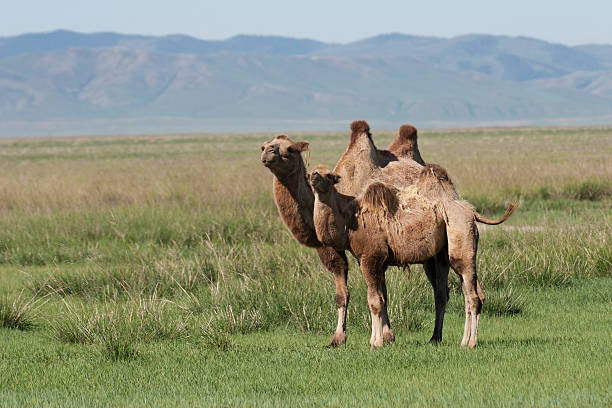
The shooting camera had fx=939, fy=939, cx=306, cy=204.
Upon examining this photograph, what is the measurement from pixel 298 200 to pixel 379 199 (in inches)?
26.6

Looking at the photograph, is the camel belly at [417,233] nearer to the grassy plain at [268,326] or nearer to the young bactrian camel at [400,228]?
the young bactrian camel at [400,228]

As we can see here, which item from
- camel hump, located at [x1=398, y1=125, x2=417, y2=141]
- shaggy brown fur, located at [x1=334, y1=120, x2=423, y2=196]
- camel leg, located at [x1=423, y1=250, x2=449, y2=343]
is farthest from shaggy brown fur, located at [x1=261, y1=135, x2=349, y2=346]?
camel hump, located at [x1=398, y1=125, x2=417, y2=141]

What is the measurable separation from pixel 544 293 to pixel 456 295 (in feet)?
3.69

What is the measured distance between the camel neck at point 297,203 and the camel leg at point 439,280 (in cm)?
102

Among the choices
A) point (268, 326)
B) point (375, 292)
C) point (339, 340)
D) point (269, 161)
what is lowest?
point (268, 326)

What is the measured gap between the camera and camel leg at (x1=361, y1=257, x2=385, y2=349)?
293 inches

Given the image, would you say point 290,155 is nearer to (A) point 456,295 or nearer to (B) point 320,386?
(B) point 320,386

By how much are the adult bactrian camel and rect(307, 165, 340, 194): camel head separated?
28 cm

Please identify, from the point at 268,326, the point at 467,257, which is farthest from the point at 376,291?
the point at 268,326

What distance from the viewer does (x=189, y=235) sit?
17.1 meters

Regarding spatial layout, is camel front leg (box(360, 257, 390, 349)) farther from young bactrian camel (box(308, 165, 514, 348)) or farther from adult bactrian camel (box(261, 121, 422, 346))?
adult bactrian camel (box(261, 121, 422, 346))

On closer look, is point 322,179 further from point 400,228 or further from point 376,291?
point 376,291

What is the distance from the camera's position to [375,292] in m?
7.48

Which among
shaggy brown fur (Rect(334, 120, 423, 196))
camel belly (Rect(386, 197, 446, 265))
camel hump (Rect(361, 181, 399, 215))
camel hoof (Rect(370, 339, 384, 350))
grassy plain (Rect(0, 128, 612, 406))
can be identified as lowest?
grassy plain (Rect(0, 128, 612, 406))
